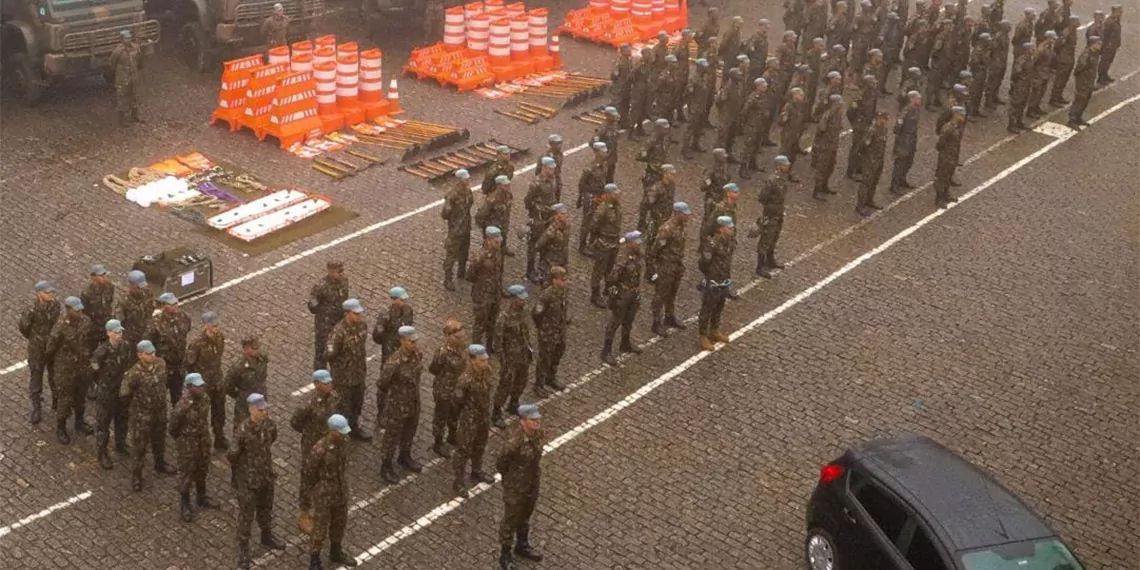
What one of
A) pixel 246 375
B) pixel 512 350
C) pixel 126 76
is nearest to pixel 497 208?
pixel 512 350

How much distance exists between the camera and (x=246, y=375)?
42.5 feet

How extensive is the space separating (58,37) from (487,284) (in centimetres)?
1097

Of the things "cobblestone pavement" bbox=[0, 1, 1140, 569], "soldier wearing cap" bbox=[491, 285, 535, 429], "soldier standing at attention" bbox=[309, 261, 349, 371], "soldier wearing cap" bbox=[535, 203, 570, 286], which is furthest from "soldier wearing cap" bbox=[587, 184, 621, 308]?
"soldier standing at attention" bbox=[309, 261, 349, 371]

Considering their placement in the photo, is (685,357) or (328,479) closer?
(328,479)

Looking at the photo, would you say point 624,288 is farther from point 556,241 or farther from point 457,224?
point 457,224

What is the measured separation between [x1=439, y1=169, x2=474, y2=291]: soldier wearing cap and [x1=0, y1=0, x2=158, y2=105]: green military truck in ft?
29.2

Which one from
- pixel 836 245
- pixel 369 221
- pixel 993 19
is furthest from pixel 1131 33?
pixel 369 221

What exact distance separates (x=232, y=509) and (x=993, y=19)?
67.3ft

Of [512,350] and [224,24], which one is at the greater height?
[224,24]

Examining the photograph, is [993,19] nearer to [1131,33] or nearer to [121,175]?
[1131,33]

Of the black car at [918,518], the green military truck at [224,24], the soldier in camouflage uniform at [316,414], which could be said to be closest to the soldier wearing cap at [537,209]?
the soldier in camouflage uniform at [316,414]

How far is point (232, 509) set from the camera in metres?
12.6

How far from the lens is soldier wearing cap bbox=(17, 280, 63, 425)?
13.3 meters

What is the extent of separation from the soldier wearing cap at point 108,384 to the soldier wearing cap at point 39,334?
667mm
